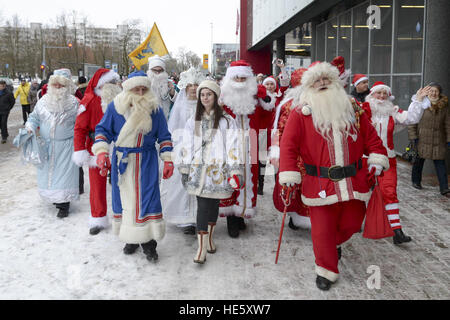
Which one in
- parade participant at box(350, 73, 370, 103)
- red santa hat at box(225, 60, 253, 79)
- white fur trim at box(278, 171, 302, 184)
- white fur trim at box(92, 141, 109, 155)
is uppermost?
red santa hat at box(225, 60, 253, 79)

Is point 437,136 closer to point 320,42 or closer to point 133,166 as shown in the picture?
point 133,166

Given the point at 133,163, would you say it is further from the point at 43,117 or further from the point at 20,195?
the point at 20,195

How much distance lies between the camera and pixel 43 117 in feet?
18.8

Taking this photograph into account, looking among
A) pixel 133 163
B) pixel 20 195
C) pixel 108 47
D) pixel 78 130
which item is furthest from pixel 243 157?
pixel 108 47

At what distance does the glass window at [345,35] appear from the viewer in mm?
12198

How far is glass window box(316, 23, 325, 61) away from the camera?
14750mm

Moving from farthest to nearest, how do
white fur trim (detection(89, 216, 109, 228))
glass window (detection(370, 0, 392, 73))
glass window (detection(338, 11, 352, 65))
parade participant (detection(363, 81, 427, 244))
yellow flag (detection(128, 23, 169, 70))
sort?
glass window (detection(338, 11, 352, 65)) < glass window (detection(370, 0, 392, 73)) < yellow flag (detection(128, 23, 169, 70)) < white fur trim (detection(89, 216, 109, 228)) < parade participant (detection(363, 81, 427, 244))

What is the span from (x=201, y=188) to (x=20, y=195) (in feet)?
13.4

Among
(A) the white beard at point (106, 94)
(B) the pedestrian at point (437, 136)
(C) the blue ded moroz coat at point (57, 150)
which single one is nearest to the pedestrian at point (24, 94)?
(C) the blue ded moroz coat at point (57, 150)

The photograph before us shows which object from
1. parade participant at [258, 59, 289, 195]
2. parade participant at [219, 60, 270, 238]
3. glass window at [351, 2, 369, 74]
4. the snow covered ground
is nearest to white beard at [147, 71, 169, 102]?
parade participant at [219, 60, 270, 238]

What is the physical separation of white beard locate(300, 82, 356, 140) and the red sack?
0.67 m

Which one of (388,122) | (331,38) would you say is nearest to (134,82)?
(388,122)

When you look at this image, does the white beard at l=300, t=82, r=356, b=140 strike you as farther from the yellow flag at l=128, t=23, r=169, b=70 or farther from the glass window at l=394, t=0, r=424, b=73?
the glass window at l=394, t=0, r=424, b=73

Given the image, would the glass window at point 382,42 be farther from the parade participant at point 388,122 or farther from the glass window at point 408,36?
the parade participant at point 388,122
